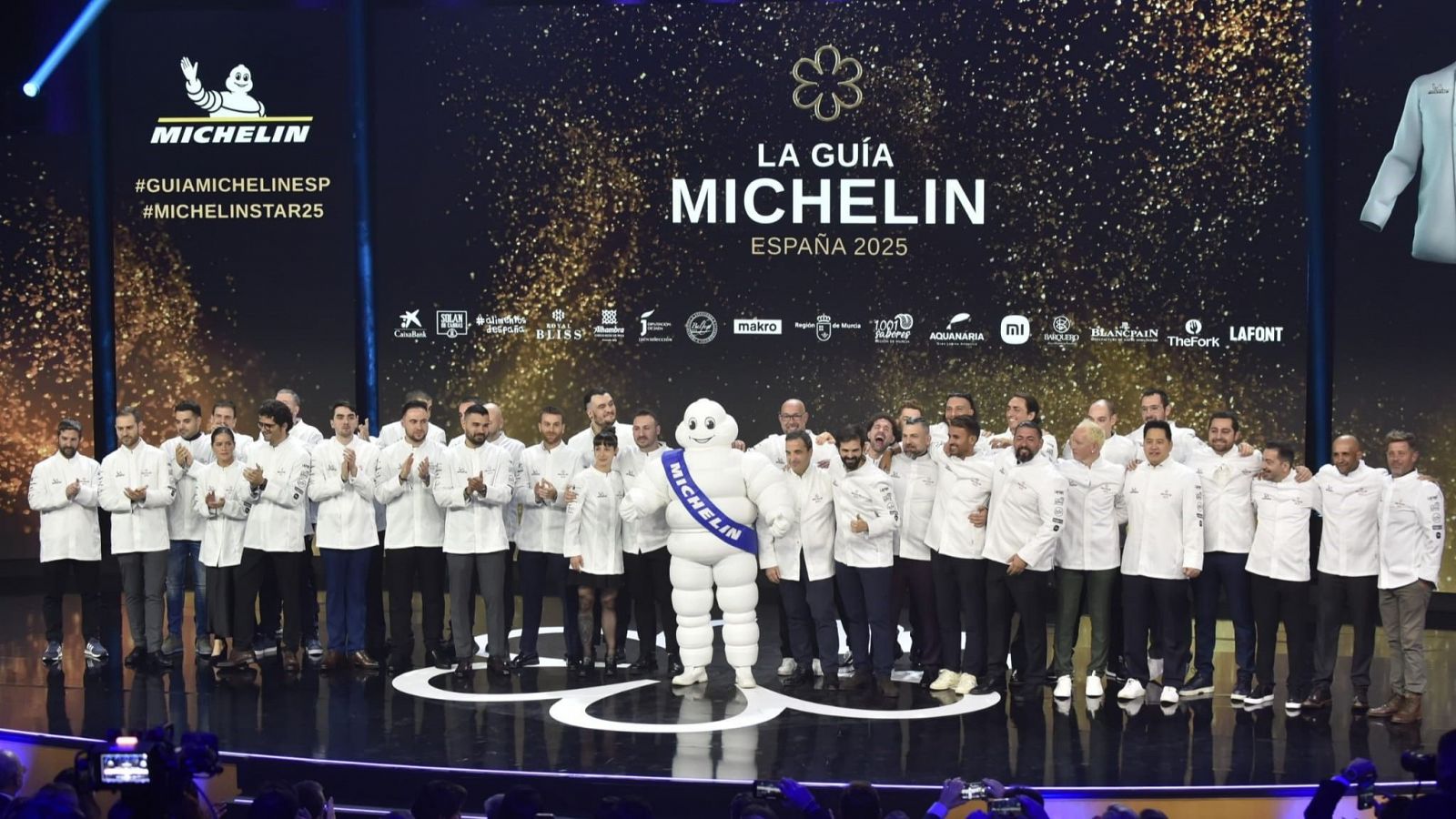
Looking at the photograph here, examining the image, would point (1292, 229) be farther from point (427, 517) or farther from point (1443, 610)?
point (427, 517)

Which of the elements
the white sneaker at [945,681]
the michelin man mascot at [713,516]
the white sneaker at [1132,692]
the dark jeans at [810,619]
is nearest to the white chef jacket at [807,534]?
the dark jeans at [810,619]

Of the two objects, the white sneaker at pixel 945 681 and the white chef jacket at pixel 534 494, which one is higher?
the white chef jacket at pixel 534 494

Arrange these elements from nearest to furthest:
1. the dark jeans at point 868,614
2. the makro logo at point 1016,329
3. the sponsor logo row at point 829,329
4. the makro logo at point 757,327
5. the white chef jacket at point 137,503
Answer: the dark jeans at point 868,614 < the white chef jacket at point 137,503 < the sponsor logo row at point 829,329 < the makro logo at point 1016,329 < the makro logo at point 757,327

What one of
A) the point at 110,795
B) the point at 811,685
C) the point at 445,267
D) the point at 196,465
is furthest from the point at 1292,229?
the point at 110,795

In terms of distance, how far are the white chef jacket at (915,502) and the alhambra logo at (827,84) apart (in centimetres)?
338

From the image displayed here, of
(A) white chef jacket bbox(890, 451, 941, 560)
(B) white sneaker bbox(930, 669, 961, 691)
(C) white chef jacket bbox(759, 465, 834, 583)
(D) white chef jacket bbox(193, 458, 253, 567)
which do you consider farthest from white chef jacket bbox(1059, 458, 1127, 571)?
(D) white chef jacket bbox(193, 458, 253, 567)

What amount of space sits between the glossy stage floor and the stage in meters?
0.01

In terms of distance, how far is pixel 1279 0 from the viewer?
1016 cm

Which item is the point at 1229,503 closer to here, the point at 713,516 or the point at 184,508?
the point at 713,516

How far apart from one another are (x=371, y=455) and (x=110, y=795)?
2.35 m

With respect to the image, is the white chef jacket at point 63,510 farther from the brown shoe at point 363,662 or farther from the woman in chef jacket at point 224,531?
the brown shoe at point 363,662

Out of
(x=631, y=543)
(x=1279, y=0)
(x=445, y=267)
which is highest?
(x=1279, y=0)

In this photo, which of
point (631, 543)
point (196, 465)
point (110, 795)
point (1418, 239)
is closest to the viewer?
point (110, 795)

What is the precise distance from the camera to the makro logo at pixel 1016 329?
10.5m
